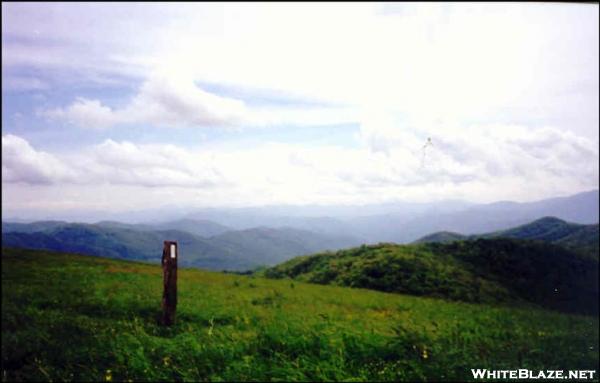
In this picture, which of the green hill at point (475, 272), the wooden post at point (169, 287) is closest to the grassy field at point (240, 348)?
the wooden post at point (169, 287)

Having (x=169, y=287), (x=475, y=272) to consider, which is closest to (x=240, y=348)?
(x=169, y=287)

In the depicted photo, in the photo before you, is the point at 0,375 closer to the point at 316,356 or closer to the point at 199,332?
the point at 199,332

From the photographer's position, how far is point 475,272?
59156 millimetres

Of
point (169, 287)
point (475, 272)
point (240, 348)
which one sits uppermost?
point (169, 287)

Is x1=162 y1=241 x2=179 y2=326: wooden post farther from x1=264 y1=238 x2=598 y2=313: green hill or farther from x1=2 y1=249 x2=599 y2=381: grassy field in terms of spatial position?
x1=264 y1=238 x2=598 y2=313: green hill

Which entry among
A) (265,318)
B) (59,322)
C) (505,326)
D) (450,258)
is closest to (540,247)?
(450,258)

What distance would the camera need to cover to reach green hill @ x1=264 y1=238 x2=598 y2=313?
48.4m

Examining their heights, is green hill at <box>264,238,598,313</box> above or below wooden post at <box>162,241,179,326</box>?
below

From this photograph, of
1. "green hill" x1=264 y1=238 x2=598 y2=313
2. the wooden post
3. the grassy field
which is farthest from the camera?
"green hill" x1=264 y1=238 x2=598 y2=313

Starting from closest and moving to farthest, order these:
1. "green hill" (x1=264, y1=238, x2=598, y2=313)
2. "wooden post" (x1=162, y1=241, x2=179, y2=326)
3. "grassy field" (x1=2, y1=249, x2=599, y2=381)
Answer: "grassy field" (x1=2, y1=249, x2=599, y2=381) → "wooden post" (x1=162, y1=241, x2=179, y2=326) → "green hill" (x1=264, y1=238, x2=598, y2=313)

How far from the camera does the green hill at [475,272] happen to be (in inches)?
1907

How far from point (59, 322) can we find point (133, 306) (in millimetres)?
2642

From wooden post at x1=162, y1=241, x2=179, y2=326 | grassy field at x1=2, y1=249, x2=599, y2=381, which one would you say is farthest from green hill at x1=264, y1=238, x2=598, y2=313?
wooden post at x1=162, y1=241, x2=179, y2=326

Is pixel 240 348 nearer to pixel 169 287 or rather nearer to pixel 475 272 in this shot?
pixel 169 287
